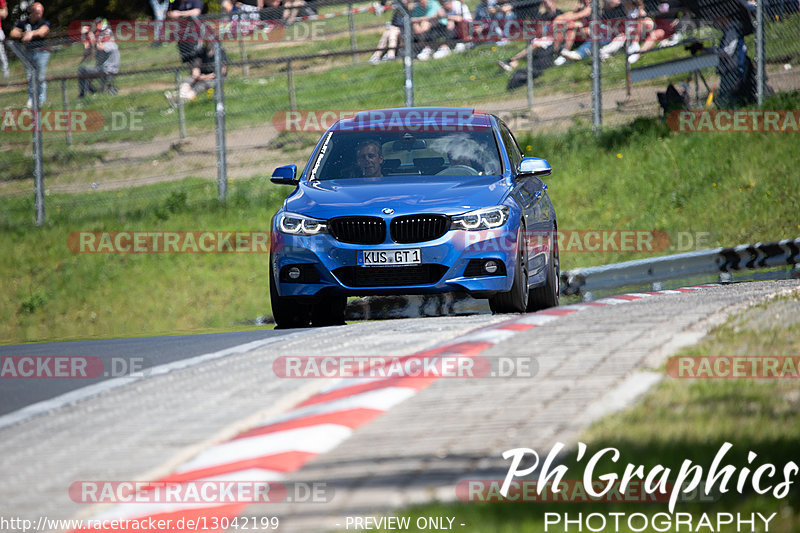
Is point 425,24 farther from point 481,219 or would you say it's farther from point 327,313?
point 481,219

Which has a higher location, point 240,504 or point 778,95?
point 240,504

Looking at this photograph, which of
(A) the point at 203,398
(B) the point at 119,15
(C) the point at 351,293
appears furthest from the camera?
(B) the point at 119,15

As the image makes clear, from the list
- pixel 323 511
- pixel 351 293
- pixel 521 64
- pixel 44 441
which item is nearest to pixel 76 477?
pixel 44 441

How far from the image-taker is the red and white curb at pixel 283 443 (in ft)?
13.8

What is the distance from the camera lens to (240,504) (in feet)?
13.6

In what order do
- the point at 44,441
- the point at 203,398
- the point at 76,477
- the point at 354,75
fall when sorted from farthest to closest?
the point at 354,75 → the point at 203,398 → the point at 44,441 → the point at 76,477

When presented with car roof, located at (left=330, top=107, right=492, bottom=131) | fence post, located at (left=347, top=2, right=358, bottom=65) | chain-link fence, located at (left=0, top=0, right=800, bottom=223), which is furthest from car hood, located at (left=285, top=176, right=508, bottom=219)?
fence post, located at (left=347, top=2, right=358, bottom=65)

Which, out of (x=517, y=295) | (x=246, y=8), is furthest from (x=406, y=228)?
(x=246, y=8)

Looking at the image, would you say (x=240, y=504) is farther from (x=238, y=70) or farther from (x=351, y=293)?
(x=238, y=70)

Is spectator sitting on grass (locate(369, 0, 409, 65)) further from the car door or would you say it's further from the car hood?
the car hood

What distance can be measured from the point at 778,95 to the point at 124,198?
34.0ft

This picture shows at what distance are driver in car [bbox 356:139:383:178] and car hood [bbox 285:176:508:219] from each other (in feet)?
0.96

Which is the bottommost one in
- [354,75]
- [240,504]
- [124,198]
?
[124,198]

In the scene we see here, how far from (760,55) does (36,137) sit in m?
10.8
